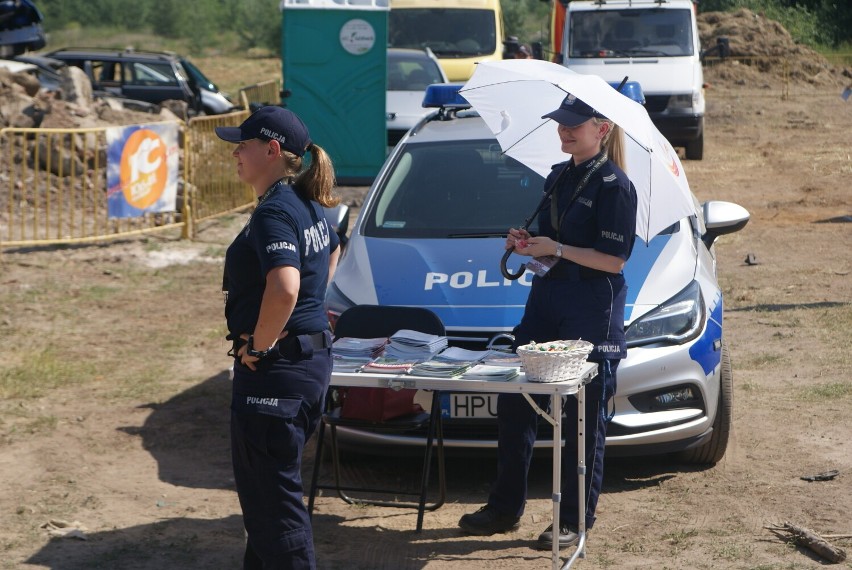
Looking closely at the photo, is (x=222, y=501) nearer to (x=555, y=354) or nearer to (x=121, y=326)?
(x=555, y=354)

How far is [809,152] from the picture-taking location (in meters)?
19.5

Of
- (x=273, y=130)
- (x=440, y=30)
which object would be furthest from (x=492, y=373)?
(x=440, y=30)

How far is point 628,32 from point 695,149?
7.33 ft

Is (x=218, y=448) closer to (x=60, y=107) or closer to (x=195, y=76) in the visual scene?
(x=60, y=107)

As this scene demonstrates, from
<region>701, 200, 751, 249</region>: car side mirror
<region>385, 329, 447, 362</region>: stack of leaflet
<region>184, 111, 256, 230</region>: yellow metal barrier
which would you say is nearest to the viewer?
<region>385, 329, 447, 362</region>: stack of leaflet

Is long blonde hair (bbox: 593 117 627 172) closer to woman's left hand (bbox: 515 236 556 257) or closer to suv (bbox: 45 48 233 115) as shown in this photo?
woman's left hand (bbox: 515 236 556 257)

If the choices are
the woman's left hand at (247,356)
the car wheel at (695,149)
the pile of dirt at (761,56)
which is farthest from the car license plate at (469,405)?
the pile of dirt at (761,56)

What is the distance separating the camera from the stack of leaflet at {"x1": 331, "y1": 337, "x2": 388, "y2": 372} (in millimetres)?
4480

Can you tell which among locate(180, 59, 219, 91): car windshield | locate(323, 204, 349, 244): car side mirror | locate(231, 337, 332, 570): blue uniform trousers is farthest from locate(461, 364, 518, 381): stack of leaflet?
locate(180, 59, 219, 91): car windshield

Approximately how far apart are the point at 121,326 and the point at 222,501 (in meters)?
3.74

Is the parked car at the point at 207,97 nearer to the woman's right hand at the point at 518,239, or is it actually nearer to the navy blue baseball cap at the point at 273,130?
the woman's right hand at the point at 518,239

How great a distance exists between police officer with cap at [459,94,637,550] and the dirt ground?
0.44 metres

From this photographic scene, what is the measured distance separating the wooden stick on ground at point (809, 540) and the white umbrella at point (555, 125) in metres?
1.35

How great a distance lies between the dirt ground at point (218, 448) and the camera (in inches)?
188
